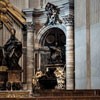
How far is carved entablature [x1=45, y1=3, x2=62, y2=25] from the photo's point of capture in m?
16.8

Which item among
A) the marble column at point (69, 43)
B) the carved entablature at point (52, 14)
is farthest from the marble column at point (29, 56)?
the marble column at point (69, 43)

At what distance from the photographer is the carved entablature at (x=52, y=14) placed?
55.2 ft

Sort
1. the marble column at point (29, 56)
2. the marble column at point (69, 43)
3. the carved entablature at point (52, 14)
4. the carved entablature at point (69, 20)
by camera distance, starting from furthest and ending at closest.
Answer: the marble column at point (29, 56)
the carved entablature at point (52, 14)
the carved entablature at point (69, 20)
the marble column at point (69, 43)

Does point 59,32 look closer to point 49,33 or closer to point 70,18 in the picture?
point 49,33

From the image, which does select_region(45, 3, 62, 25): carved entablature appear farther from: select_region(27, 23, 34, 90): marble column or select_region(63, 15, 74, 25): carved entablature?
select_region(27, 23, 34, 90): marble column

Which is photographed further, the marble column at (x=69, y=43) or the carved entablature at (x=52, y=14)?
the carved entablature at (x=52, y=14)

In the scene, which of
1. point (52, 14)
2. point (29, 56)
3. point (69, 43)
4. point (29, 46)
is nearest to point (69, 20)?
point (69, 43)

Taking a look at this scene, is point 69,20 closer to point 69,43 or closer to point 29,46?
point 69,43

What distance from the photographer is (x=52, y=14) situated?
56.0 feet

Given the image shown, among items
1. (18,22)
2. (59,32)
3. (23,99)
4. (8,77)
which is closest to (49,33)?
(59,32)

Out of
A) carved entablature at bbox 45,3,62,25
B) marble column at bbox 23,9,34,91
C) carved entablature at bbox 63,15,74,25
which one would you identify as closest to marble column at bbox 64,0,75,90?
carved entablature at bbox 63,15,74,25

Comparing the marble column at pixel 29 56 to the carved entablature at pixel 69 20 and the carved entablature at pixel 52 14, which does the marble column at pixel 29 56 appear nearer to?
the carved entablature at pixel 52 14

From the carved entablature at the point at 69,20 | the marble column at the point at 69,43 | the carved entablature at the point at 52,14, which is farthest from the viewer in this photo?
the carved entablature at the point at 52,14

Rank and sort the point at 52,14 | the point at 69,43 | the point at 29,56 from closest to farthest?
1. the point at 69,43
2. the point at 52,14
3. the point at 29,56
